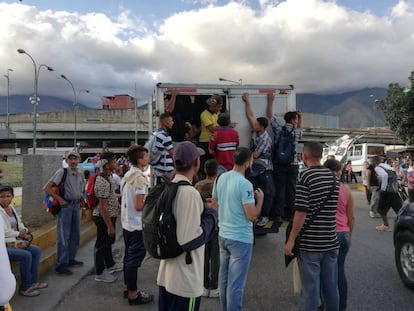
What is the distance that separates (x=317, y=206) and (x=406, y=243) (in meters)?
2.60

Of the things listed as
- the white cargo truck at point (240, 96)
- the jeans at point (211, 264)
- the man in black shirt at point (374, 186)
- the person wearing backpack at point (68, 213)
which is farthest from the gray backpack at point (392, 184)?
the person wearing backpack at point (68, 213)

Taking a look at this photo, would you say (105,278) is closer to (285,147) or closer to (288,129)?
(285,147)

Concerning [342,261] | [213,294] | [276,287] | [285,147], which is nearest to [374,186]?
[285,147]

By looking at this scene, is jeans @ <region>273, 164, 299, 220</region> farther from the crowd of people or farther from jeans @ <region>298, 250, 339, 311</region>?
jeans @ <region>298, 250, 339, 311</region>

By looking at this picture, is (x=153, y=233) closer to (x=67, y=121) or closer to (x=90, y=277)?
(x=90, y=277)

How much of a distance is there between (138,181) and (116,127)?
68695mm

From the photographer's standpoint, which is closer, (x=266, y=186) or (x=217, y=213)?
(x=217, y=213)

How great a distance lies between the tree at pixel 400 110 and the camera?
21047 mm

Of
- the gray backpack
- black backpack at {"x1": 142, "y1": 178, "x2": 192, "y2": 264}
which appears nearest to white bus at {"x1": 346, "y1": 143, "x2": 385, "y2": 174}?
the gray backpack

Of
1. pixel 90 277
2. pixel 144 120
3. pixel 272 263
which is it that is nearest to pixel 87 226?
pixel 90 277

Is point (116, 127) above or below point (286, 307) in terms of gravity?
above

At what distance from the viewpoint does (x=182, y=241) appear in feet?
8.16

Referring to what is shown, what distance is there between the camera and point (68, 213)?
5848 mm

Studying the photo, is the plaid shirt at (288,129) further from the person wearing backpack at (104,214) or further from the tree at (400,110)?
the tree at (400,110)
